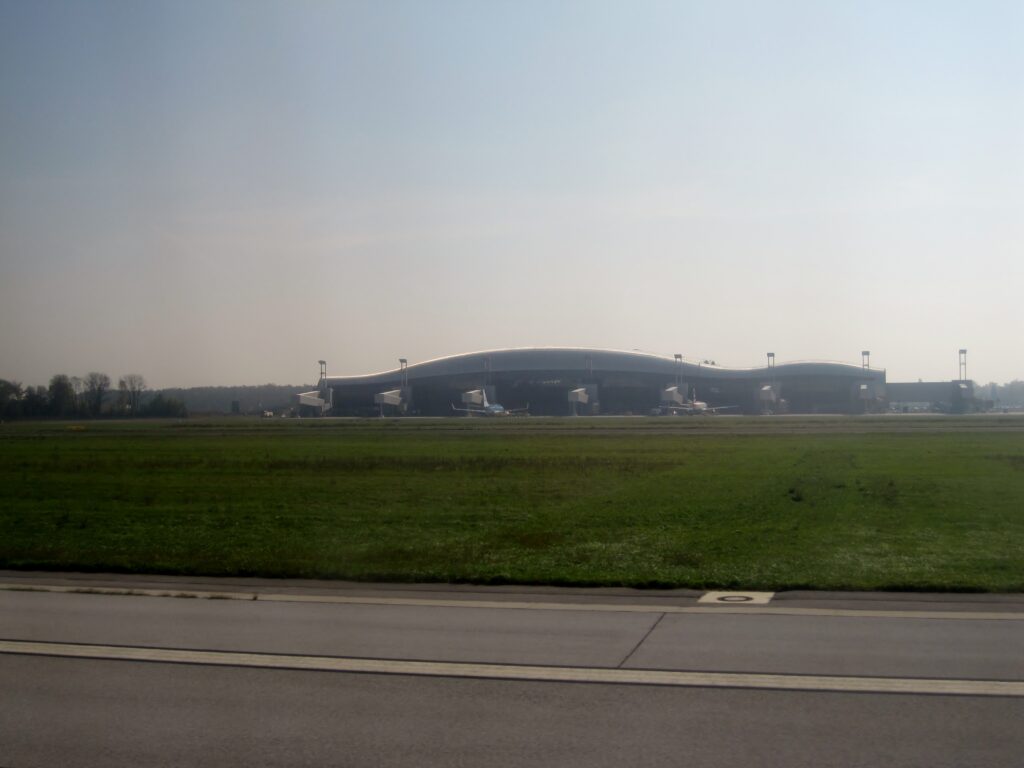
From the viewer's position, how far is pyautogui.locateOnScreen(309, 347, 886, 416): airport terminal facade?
147125mm

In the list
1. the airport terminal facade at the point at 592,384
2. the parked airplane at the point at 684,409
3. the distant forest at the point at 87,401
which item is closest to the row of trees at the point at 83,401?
the distant forest at the point at 87,401

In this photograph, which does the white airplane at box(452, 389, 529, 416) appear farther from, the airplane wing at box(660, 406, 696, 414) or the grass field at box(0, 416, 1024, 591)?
the grass field at box(0, 416, 1024, 591)

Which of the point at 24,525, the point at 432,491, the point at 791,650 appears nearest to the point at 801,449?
the point at 432,491

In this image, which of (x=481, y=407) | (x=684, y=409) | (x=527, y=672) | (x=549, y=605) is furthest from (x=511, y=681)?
(x=684, y=409)

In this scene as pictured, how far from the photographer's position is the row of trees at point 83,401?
60.0m

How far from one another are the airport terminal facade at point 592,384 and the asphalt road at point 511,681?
435ft

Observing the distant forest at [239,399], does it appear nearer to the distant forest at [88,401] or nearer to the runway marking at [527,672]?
the distant forest at [88,401]

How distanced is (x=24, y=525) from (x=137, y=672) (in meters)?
13.3

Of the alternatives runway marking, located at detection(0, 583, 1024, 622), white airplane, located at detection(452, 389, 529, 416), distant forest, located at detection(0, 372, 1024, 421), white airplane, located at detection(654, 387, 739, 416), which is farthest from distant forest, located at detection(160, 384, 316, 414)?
runway marking, located at detection(0, 583, 1024, 622)

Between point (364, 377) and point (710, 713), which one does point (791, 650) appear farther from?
point (364, 377)

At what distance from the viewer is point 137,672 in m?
8.33

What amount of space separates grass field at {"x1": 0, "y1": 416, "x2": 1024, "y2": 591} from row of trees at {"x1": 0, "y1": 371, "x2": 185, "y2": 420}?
68.3 feet

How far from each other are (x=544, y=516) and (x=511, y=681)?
12.9 m

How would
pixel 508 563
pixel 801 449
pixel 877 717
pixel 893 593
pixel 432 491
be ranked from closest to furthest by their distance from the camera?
pixel 877 717, pixel 893 593, pixel 508 563, pixel 432 491, pixel 801 449
